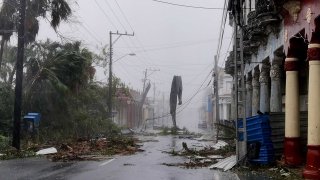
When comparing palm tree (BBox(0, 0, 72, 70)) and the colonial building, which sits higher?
palm tree (BBox(0, 0, 72, 70))

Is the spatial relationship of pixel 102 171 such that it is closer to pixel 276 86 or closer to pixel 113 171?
pixel 113 171

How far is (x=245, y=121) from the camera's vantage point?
16.1 m

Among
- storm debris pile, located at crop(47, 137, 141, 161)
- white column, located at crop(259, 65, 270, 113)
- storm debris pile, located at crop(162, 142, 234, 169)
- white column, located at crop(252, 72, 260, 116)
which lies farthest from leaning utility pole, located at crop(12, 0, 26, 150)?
white column, located at crop(252, 72, 260, 116)

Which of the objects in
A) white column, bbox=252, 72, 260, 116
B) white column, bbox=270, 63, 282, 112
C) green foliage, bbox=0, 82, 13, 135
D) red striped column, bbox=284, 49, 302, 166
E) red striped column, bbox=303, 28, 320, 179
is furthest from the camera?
green foliage, bbox=0, 82, 13, 135

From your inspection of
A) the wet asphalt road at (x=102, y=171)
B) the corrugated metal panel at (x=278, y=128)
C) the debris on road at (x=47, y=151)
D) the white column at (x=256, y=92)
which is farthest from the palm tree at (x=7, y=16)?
the corrugated metal panel at (x=278, y=128)

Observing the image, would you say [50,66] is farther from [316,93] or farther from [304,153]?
[316,93]

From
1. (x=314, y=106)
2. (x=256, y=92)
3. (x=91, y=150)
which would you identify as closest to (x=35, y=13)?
(x=91, y=150)

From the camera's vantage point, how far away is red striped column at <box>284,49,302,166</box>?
15.6m

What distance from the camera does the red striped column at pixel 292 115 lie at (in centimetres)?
1563

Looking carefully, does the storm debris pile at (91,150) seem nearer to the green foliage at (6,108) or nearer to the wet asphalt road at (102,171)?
the wet asphalt road at (102,171)

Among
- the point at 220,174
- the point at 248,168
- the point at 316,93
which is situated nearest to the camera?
the point at 316,93

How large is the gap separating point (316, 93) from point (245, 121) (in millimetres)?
3587

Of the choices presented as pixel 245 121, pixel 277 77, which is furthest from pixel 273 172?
pixel 277 77

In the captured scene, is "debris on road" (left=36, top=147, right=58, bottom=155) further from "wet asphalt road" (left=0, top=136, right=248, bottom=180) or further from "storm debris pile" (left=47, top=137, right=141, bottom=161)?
"wet asphalt road" (left=0, top=136, right=248, bottom=180)
